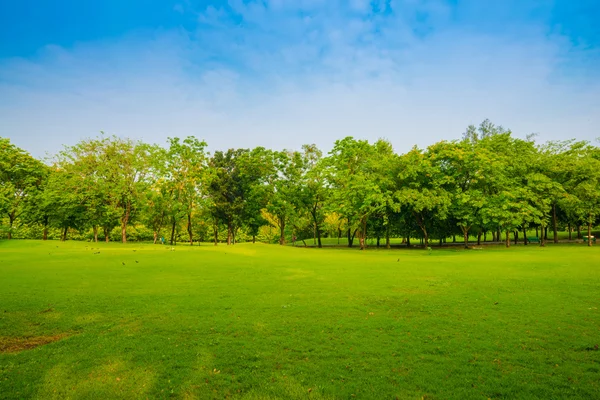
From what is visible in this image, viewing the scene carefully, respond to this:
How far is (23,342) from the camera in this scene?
875cm

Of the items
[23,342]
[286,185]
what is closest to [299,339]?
[23,342]

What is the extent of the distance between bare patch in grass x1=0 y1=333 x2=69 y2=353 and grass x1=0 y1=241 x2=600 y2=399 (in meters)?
0.03

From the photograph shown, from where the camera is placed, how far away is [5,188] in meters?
49.4

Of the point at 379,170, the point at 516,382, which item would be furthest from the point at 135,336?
the point at 379,170

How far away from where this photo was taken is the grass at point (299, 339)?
21.3 feet

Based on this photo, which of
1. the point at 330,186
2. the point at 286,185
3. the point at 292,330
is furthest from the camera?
the point at 286,185

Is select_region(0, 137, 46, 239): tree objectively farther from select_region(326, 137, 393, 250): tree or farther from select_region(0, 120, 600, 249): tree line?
select_region(326, 137, 393, 250): tree

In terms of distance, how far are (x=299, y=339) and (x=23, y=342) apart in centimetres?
769

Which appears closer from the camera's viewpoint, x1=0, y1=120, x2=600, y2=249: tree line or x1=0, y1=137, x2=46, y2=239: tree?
x1=0, y1=120, x2=600, y2=249: tree line

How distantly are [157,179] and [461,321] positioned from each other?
5585cm

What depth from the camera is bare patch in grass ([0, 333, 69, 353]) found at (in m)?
8.32

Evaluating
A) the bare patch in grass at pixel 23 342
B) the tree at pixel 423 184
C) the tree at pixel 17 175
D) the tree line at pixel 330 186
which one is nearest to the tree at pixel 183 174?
the tree line at pixel 330 186

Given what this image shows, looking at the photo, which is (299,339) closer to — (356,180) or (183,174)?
(356,180)

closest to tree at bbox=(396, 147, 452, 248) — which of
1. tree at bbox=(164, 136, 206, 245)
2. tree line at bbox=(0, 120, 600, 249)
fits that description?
tree line at bbox=(0, 120, 600, 249)
